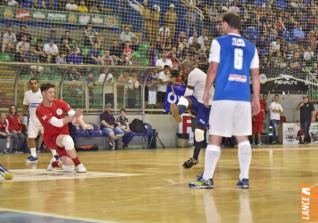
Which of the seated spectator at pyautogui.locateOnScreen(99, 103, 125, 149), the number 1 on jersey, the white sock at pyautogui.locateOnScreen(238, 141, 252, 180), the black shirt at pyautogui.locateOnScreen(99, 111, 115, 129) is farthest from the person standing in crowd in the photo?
the number 1 on jersey

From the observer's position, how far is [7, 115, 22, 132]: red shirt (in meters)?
22.4

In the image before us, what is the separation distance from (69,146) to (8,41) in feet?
40.7

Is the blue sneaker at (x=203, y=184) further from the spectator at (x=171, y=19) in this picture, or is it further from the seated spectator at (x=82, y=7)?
the spectator at (x=171, y=19)

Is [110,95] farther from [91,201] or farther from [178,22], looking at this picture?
[91,201]

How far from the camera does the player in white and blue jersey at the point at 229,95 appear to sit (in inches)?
348

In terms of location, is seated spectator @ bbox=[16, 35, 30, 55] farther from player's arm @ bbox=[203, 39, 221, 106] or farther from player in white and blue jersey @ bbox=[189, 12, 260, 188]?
player's arm @ bbox=[203, 39, 221, 106]

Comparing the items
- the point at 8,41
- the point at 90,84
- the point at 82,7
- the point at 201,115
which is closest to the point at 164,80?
the point at 90,84

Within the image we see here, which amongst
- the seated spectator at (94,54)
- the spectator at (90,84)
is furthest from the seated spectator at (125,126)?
the seated spectator at (94,54)

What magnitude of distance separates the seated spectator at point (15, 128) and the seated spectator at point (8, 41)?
221 centimetres

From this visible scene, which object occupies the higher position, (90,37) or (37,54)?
(90,37)

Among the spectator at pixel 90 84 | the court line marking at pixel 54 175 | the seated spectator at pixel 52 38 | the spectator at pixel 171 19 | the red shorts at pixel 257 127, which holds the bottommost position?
the red shorts at pixel 257 127

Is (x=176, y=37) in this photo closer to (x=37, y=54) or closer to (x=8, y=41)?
(x=37, y=54)

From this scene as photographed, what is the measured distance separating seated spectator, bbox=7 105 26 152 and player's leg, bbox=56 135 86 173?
34.4 feet

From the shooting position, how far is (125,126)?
81.9ft
